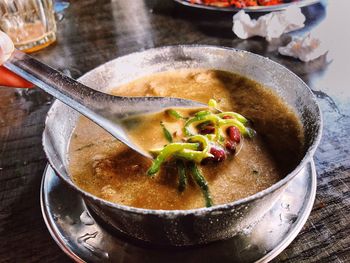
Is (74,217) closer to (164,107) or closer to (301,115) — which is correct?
(164,107)

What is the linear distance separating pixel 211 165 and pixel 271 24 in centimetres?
146

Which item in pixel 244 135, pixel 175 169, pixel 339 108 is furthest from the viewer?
pixel 339 108

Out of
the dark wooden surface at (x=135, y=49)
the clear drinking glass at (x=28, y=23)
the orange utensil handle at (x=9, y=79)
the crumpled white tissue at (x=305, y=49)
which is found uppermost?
the orange utensil handle at (x=9, y=79)

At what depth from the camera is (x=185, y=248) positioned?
1.25 metres

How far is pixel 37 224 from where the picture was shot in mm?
1490

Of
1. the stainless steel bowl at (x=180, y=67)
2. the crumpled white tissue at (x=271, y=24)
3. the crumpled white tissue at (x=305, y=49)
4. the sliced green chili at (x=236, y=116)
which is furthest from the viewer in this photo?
the crumpled white tissue at (x=271, y=24)

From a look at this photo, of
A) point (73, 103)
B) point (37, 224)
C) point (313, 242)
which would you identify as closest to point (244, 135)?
point (313, 242)

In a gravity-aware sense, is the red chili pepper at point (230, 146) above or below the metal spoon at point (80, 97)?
below

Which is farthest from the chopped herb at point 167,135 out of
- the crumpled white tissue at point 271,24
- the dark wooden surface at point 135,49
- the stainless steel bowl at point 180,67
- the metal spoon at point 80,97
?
the crumpled white tissue at point 271,24

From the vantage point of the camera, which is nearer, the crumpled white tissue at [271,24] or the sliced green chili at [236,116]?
the sliced green chili at [236,116]

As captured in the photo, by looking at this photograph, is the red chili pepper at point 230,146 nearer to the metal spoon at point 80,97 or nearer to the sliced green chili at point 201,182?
the sliced green chili at point 201,182

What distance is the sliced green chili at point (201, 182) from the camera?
124 centimetres

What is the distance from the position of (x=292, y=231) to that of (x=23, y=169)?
1.17 metres

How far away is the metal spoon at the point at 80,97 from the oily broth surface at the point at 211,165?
0.37ft
